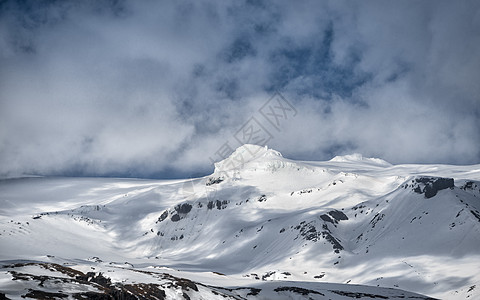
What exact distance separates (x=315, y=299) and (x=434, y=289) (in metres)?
105

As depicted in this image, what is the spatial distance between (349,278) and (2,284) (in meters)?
191

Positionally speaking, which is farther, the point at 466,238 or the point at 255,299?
the point at 466,238

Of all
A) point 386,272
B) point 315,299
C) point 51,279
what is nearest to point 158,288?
point 51,279

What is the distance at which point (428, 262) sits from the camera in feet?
623

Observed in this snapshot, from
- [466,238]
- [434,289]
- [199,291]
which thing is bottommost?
[434,289]

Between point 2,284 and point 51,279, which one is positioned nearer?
point 2,284

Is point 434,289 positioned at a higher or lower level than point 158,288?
lower

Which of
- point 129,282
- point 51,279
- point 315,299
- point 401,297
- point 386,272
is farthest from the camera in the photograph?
Result: point 386,272

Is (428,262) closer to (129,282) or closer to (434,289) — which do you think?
(434,289)

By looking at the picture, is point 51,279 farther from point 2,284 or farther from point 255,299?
point 255,299

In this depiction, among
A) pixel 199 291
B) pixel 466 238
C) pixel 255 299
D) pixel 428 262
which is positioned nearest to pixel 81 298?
pixel 199 291

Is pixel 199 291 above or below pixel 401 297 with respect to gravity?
above

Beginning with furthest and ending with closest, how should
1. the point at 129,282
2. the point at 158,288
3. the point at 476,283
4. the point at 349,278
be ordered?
the point at 349,278 < the point at 476,283 < the point at 129,282 < the point at 158,288

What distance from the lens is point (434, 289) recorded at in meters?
156
